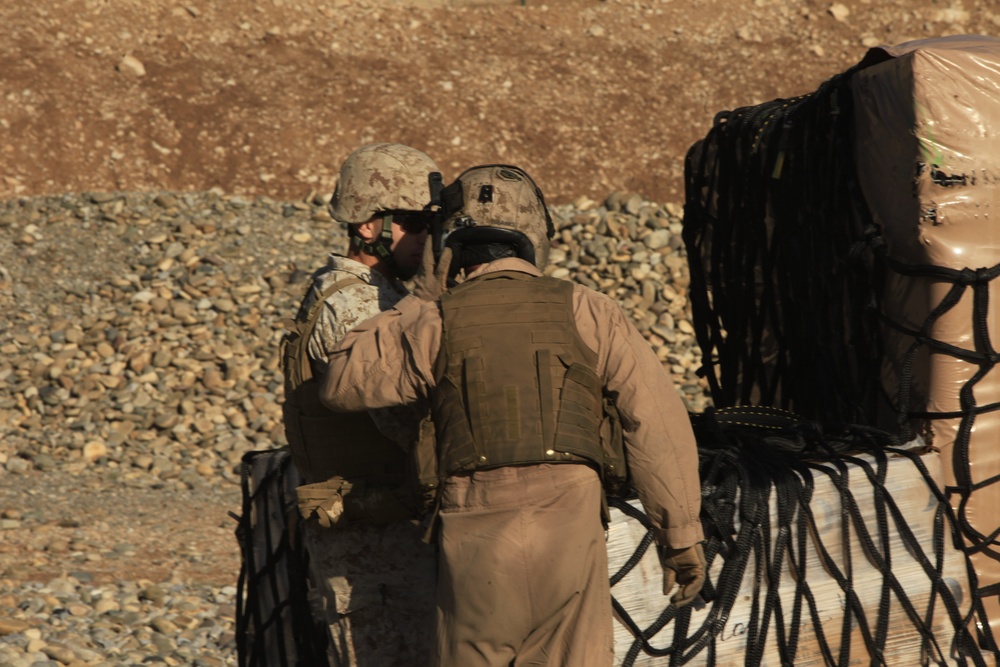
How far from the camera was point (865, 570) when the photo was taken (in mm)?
4148

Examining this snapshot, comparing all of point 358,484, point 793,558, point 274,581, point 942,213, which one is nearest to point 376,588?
point 358,484

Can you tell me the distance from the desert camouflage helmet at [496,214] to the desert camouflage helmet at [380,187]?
41 cm

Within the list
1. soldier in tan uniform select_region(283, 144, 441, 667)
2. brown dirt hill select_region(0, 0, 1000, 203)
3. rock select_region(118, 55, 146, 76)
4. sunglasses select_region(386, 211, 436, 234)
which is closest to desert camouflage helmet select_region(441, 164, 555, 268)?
soldier in tan uniform select_region(283, 144, 441, 667)

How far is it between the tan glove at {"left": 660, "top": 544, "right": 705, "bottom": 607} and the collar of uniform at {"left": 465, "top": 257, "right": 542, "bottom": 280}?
0.91 metres

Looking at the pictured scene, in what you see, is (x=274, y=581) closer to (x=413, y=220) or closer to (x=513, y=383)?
(x=413, y=220)

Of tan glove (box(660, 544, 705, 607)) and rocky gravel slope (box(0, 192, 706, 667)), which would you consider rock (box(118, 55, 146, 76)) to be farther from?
tan glove (box(660, 544, 705, 607))

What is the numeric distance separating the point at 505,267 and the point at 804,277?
2.05m

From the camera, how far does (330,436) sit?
3848 millimetres

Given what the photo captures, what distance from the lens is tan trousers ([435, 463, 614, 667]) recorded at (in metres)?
3.23

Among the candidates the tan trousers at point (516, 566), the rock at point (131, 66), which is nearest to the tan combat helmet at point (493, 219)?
the tan trousers at point (516, 566)

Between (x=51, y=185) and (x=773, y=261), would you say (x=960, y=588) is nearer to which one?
(x=773, y=261)

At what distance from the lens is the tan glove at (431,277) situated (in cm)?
353

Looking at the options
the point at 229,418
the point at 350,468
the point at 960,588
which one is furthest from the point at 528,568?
the point at 229,418

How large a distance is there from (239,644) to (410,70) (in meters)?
14.8
